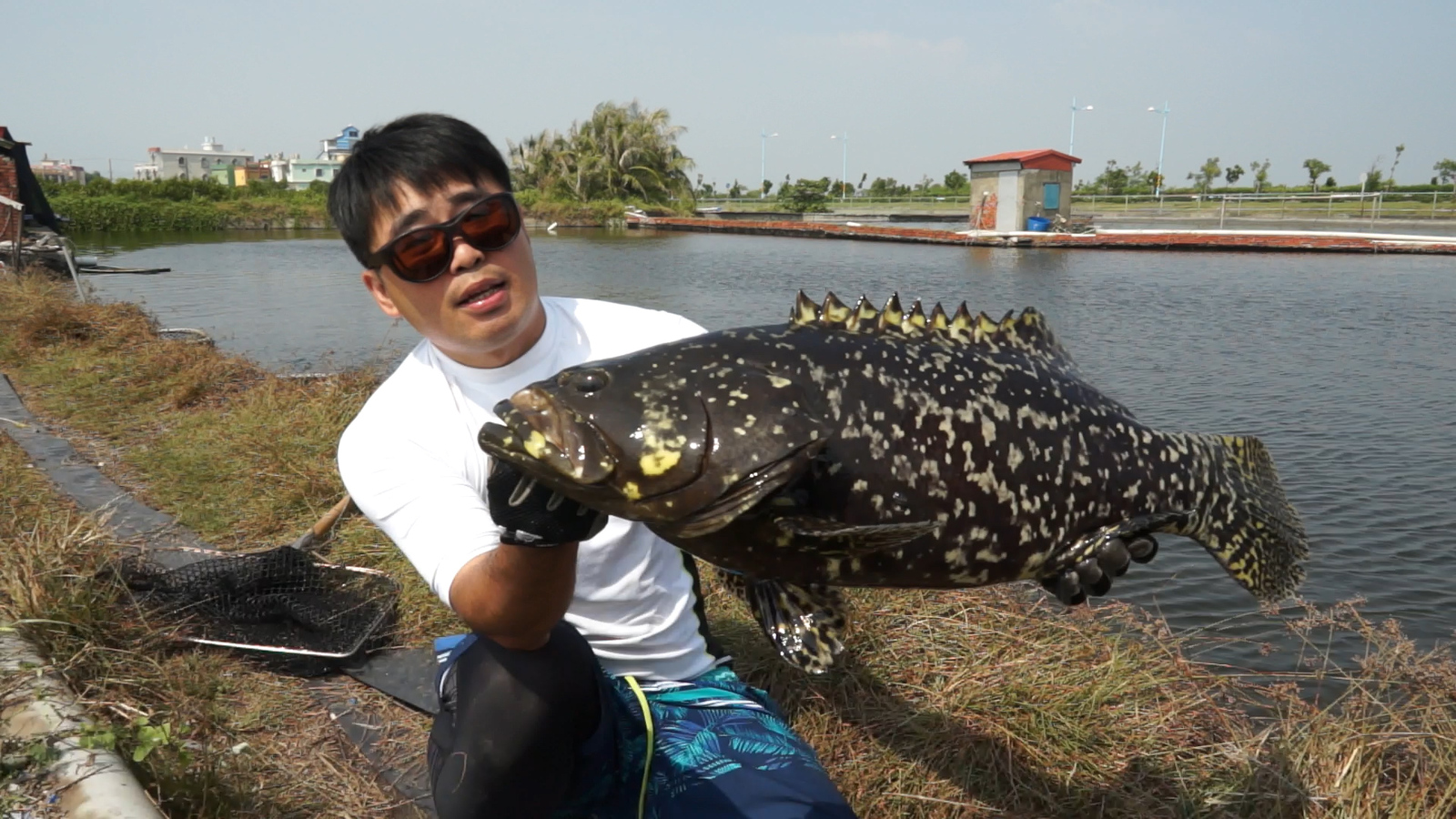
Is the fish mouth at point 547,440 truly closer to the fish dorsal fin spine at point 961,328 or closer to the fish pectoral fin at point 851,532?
the fish pectoral fin at point 851,532

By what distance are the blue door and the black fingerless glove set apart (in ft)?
133

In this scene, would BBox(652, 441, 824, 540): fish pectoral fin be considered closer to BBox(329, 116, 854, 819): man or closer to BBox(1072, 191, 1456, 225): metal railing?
BBox(329, 116, 854, 819): man

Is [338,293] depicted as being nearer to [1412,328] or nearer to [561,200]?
[1412,328]

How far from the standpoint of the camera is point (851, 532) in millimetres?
2062

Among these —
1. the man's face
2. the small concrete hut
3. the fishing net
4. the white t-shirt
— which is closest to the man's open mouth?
the man's face

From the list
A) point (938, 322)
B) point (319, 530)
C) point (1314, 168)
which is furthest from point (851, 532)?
point (1314, 168)

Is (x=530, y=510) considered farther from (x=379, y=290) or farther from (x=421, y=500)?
(x=379, y=290)

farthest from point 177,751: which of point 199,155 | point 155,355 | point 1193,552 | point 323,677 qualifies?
point 199,155

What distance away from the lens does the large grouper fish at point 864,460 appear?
6.79ft

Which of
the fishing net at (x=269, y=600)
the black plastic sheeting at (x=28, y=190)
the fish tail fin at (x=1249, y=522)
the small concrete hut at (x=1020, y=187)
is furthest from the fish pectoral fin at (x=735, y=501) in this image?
the small concrete hut at (x=1020, y=187)

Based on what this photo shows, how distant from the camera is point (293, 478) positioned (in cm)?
664

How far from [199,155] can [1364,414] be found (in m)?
155

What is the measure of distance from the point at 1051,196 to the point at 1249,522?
39584 mm

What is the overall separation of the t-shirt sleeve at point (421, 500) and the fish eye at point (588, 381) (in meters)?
0.57
